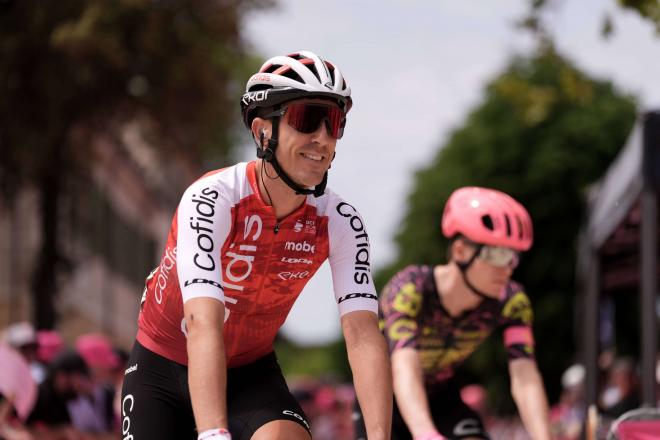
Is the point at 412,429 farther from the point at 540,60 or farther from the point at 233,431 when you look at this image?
the point at 540,60

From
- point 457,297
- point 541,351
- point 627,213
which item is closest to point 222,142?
point 541,351

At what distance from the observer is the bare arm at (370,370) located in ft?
16.4

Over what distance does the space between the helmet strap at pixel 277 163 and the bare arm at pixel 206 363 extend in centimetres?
56

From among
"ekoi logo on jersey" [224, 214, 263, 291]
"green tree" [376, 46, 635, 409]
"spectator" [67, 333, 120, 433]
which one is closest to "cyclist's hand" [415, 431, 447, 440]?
"ekoi logo on jersey" [224, 214, 263, 291]

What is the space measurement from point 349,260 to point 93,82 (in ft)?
73.0

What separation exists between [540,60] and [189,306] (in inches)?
437

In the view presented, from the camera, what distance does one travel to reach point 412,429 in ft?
20.9

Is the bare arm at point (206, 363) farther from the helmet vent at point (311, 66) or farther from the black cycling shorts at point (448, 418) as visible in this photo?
the black cycling shorts at point (448, 418)

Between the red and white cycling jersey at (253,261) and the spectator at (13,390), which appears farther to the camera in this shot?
the spectator at (13,390)

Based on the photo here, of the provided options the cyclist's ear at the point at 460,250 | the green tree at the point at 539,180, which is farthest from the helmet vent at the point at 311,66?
the green tree at the point at 539,180

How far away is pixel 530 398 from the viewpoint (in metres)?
7.07

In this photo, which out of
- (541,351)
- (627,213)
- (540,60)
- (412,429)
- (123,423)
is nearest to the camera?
(123,423)

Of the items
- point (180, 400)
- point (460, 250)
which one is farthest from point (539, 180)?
point (180, 400)

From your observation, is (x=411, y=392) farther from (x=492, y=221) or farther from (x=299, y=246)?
(x=299, y=246)
